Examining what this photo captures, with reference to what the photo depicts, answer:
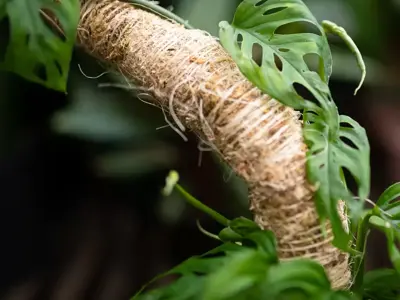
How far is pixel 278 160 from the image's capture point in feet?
1.90

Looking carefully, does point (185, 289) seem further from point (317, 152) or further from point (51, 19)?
point (51, 19)

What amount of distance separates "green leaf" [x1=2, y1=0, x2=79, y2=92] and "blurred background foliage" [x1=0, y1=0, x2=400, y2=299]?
0.51 metres

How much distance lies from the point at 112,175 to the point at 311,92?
63cm

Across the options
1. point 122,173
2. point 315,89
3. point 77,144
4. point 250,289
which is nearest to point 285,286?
point 250,289

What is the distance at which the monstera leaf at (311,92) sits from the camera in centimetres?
56

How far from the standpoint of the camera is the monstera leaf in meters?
0.56

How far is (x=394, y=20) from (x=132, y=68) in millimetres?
759

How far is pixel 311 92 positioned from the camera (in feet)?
1.97

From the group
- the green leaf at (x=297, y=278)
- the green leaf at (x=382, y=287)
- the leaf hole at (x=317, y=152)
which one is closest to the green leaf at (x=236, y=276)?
the green leaf at (x=297, y=278)

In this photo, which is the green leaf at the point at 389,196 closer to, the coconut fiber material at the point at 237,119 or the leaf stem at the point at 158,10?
the coconut fiber material at the point at 237,119

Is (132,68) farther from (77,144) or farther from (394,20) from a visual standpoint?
(394,20)

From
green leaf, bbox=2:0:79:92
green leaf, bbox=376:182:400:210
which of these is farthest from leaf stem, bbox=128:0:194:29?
green leaf, bbox=376:182:400:210

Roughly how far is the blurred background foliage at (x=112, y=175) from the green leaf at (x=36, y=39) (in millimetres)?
514

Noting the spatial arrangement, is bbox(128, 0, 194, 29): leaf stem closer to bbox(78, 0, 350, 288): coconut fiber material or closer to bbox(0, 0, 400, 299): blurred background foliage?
bbox(78, 0, 350, 288): coconut fiber material
